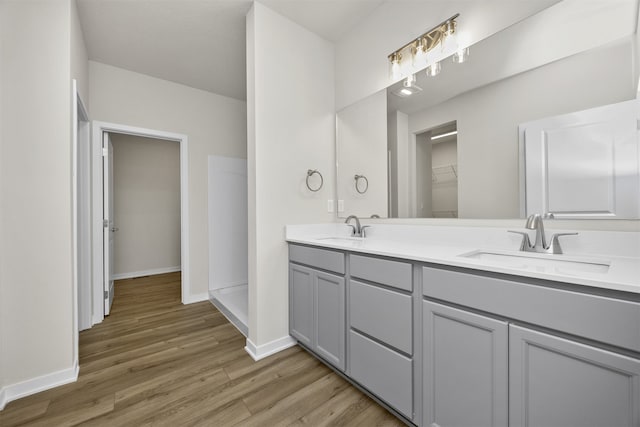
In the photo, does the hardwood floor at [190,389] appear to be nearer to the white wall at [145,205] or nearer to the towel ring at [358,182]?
the towel ring at [358,182]

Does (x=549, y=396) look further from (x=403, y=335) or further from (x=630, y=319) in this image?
(x=403, y=335)

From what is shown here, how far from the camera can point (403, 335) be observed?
4.23 ft

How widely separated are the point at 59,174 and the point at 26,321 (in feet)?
2.98

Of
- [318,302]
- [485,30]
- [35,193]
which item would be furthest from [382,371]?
[35,193]

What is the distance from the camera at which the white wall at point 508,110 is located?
118cm

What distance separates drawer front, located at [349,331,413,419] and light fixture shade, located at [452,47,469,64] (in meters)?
1.73

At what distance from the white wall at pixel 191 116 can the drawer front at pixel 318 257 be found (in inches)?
68.4

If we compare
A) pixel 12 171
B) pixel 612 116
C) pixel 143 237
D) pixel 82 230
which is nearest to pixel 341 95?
pixel 612 116

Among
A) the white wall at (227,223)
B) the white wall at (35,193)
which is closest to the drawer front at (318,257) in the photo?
the white wall at (35,193)

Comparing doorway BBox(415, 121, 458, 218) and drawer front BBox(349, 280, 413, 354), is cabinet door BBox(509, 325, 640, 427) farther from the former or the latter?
doorway BBox(415, 121, 458, 218)

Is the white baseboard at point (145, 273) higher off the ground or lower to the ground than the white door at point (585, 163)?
lower

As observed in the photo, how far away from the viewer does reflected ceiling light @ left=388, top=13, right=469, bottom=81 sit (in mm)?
1666

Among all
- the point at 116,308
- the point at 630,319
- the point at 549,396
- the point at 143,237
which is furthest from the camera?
the point at 143,237

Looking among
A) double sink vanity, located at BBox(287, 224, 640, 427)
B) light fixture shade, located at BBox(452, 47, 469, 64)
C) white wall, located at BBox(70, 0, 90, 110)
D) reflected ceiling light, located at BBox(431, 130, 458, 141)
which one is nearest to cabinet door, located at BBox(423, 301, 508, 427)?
double sink vanity, located at BBox(287, 224, 640, 427)
